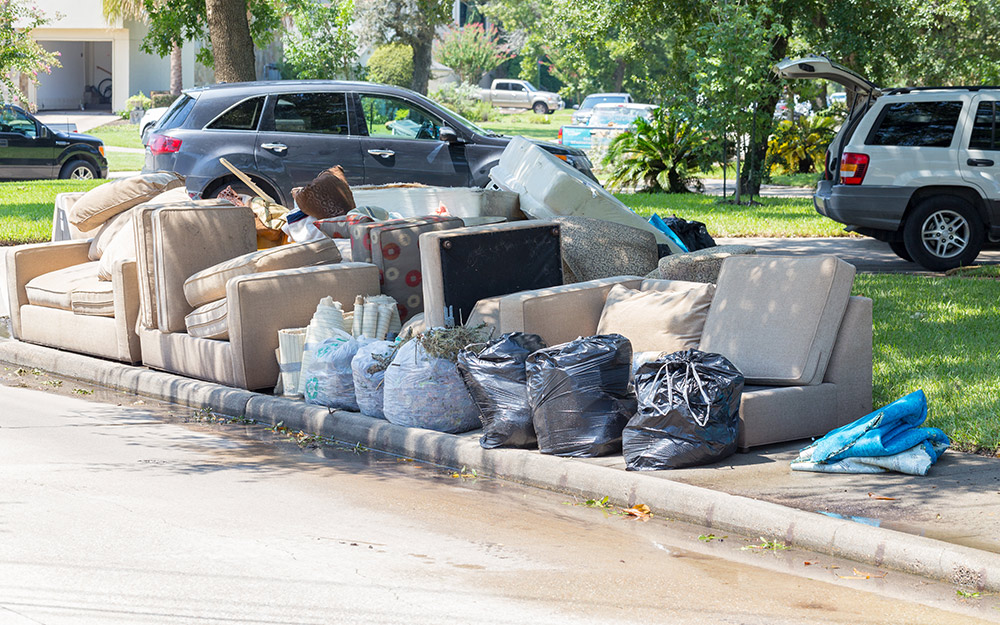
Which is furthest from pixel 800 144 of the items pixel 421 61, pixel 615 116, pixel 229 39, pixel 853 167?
pixel 421 61

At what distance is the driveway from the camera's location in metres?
13.8

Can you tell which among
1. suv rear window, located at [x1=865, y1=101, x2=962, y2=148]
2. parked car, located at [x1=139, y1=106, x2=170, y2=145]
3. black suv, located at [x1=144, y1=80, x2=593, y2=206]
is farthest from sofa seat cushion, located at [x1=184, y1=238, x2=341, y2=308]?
suv rear window, located at [x1=865, y1=101, x2=962, y2=148]

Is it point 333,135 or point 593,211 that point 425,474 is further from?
point 333,135

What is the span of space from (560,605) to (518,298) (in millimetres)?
2973

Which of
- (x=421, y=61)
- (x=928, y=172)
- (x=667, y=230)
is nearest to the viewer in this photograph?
(x=667, y=230)

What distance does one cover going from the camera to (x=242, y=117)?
45.4ft

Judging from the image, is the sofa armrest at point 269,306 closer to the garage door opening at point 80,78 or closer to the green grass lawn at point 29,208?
the green grass lawn at point 29,208

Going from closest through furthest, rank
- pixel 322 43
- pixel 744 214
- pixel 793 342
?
pixel 793 342 < pixel 744 214 < pixel 322 43

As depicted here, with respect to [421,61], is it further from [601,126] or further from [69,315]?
[69,315]

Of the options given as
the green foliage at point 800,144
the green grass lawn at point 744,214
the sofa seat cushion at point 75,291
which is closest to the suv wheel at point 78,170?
the green grass lawn at point 744,214

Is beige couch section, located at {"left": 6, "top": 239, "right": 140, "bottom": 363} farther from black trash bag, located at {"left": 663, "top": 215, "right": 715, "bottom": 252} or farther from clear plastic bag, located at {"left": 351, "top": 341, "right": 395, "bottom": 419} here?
black trash bag, located at {"left": 663, "top": 215, "right": 715, "bottom": 252}

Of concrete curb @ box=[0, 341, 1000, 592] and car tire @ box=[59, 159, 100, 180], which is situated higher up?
car tire @ box=[59, 159, 100, 180]

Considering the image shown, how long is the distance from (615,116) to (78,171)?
13.8 meters

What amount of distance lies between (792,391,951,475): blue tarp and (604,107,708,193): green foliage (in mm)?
16625
